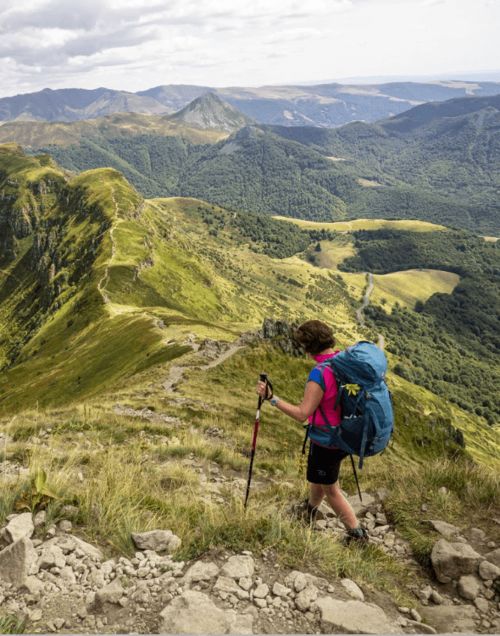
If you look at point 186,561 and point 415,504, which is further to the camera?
point 415,504

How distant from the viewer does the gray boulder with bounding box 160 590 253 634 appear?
5.36 m

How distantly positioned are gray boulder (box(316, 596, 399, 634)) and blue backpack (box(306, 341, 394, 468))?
2253 millimetres

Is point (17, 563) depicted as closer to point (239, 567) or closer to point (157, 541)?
point (157, 541)

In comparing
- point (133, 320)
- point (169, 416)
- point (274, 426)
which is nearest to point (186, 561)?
point (169, 416)

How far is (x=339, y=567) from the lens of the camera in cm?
696

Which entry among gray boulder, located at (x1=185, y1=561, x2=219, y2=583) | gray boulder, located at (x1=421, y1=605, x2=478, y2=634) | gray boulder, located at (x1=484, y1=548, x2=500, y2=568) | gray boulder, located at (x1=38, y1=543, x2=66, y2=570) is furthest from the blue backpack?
gray boulder, located at (x1=38, y1=543, x2=66, y2=570)

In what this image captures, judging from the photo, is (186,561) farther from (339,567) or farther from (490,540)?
(490,540)

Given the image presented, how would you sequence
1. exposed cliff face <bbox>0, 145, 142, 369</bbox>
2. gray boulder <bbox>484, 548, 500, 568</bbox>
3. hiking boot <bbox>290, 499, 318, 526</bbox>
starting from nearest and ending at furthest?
gray boulder <bbox>484, 548, 500, 568</bbox> → hiking boot <bbox>290, 499, 318, 526</bbox> → exposed cliff face <bbox>0, 145, 142, 369</bbox>

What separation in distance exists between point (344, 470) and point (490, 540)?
5.34 m

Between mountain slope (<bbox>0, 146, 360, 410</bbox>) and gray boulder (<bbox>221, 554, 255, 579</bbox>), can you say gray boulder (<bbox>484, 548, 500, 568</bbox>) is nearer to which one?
gray boulder (<bbox>221, 554, 255, 579</bbox>)

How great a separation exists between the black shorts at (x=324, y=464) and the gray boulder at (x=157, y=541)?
276 cm

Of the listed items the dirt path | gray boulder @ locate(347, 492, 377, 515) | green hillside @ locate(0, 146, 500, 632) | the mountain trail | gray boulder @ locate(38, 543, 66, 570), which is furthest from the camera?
the mountain trail

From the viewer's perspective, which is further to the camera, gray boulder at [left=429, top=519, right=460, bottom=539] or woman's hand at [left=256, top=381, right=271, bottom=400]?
woman's hand at [left=256, top=381, right=271, bottom=400]

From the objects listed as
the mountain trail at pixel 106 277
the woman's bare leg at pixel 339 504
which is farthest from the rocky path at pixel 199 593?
the mountain trail at pixel 106 277
